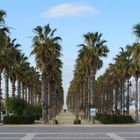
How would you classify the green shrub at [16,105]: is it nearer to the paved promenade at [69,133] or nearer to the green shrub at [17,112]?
the green shrub at [17,112]

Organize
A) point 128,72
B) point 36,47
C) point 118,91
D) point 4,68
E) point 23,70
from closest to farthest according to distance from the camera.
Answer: point 36,47, point 4,68, point 128,72, point 23,70, point 118,91

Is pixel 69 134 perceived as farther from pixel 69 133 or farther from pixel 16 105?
pixel 16 105

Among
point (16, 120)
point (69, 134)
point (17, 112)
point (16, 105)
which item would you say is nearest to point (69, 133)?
point (69, 134)

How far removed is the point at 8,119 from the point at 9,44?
419 inches

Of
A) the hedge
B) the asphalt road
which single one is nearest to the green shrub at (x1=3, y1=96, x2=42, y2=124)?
the hedge

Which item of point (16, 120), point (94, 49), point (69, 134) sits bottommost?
point (69, 134)

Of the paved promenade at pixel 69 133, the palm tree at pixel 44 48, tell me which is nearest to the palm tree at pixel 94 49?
the palm tree at pixel 44 48

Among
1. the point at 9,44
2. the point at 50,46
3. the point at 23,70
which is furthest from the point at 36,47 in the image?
the point at 23,70

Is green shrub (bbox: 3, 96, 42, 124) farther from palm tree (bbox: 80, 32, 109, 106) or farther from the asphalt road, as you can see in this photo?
the asphalt road

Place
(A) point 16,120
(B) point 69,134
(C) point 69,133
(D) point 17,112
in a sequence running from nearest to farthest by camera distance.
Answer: (B) point 69,134, (C) point 69,133, (A) point 16,120, (D) point 17,112

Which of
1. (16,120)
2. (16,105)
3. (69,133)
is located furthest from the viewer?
(16,105)

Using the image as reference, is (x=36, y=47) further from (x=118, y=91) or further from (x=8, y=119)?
(x=118, y=91)

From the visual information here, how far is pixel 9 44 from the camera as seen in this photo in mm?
66875

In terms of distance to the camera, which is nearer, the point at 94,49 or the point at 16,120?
the point at 16,120
